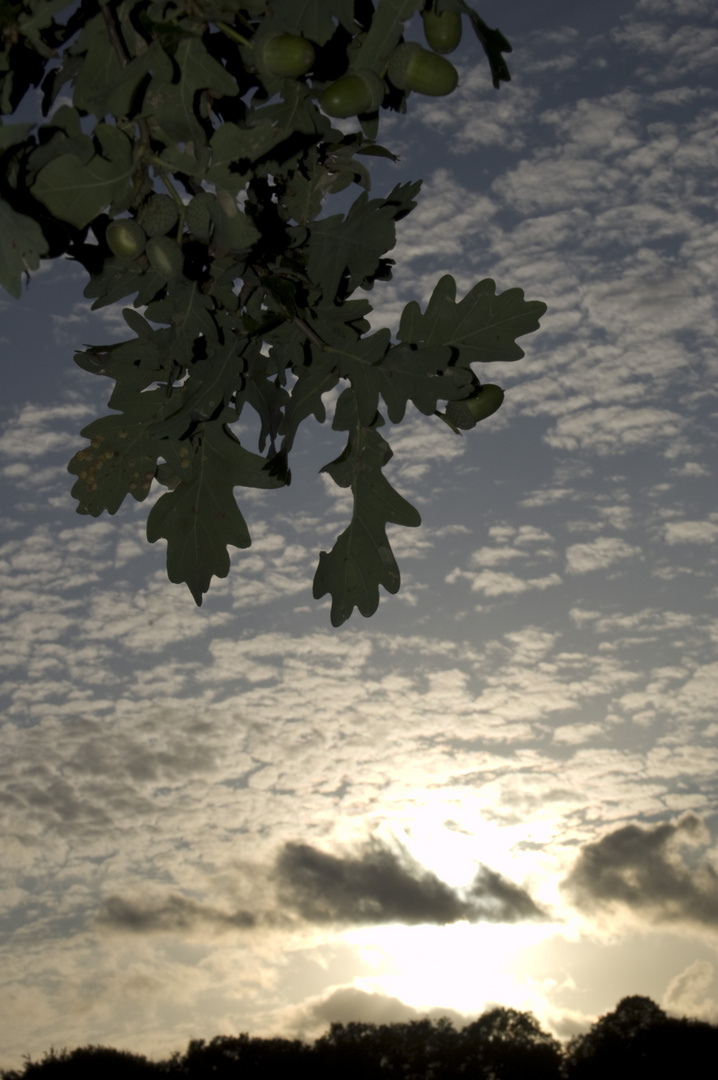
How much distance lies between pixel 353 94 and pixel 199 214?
654mm

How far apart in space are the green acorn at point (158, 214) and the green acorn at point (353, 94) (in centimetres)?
63

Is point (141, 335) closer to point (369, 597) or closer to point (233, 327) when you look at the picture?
point (233, 327)

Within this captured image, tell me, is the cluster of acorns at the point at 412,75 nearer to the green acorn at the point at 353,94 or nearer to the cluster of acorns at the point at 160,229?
the green acorn at the point at 353,94

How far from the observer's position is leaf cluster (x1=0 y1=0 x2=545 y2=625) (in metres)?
3.27

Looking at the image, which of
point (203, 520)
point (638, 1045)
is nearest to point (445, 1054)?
point (638, 1045)

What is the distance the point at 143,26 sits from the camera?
3.25 meters

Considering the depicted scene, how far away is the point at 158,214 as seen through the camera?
3.45 meters

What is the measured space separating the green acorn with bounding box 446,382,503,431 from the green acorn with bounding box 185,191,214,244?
1255mm

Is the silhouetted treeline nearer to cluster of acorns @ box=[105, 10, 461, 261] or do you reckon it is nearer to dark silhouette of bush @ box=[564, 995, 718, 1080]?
dark silhouette of bush @ box=[564, 995, 718, 1080]

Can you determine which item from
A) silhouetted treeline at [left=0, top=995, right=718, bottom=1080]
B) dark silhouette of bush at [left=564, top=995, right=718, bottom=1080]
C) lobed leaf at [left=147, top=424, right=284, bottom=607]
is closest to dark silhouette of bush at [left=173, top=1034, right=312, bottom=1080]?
silhouetted treeline at [left=0, top=995, right=718, bottom=1080]

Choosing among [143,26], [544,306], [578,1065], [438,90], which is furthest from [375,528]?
[578,1065]

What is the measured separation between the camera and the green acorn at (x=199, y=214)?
3.44 meters

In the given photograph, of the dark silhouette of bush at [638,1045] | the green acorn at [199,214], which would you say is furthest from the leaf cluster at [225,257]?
the dark silhouette of bush at [638,1045]

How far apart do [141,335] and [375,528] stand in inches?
51.4
